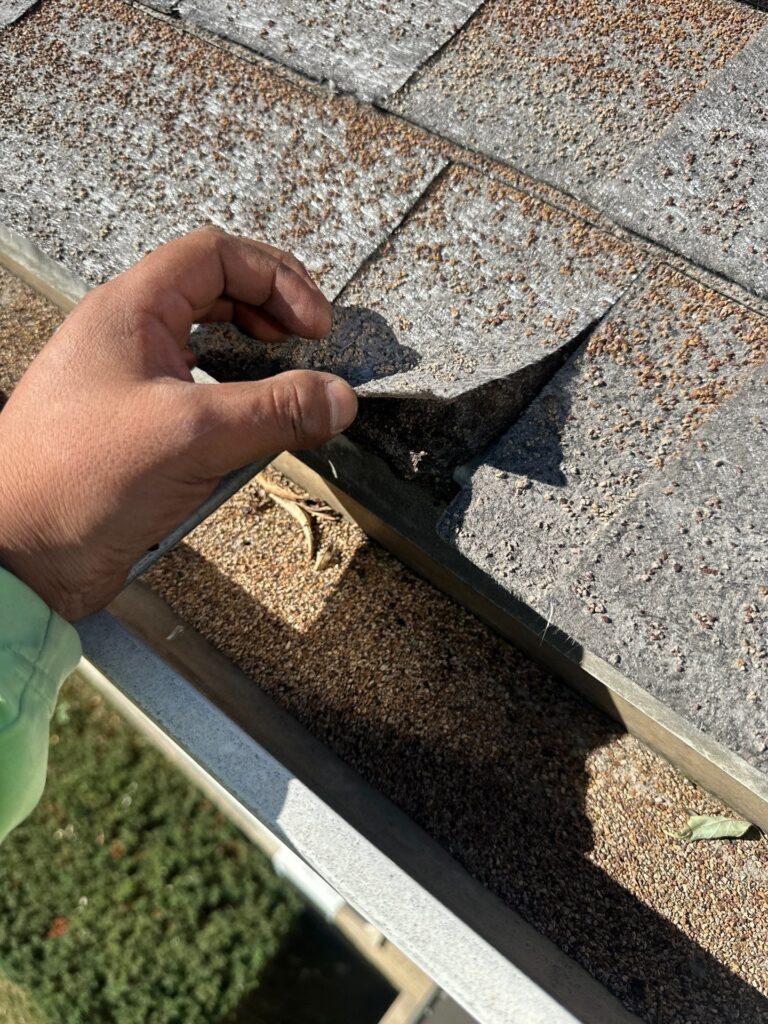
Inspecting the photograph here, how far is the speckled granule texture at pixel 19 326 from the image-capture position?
284 centimetres

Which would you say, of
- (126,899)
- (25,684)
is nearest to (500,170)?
(25,684)

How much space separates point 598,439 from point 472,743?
995 mm

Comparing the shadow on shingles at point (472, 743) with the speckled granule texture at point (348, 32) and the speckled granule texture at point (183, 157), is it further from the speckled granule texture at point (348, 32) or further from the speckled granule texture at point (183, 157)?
the speckled granule texture at point (348, 32)

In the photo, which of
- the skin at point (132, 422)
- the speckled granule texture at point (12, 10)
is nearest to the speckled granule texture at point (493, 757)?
the skin at point (132, 422)

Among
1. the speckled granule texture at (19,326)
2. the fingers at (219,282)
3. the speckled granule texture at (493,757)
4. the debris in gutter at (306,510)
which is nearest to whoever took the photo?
the fingers at (219,282)

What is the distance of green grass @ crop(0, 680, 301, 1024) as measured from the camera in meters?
1.89

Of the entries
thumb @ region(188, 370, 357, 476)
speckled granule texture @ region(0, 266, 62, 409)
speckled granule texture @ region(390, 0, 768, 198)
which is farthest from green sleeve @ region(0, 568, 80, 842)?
speckled granule texture @ region(0, 266, 62, 409)

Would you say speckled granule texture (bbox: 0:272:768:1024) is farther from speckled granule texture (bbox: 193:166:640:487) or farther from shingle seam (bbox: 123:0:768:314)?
shingle seam (bbox: 123:0:768:314)

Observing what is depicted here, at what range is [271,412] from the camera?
138 centimetres

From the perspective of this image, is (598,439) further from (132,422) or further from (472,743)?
(472,743)

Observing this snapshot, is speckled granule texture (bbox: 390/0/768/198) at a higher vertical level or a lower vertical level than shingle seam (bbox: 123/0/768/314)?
higher

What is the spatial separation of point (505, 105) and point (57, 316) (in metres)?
1.84

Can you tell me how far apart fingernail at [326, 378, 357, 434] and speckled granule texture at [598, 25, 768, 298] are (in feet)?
2.05

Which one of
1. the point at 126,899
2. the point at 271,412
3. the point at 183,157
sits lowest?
the point at 126,899
